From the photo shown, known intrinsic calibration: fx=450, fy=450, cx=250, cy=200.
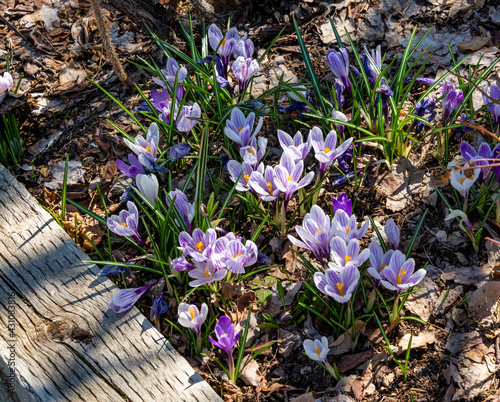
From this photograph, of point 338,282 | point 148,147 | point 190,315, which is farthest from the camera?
point 148,147

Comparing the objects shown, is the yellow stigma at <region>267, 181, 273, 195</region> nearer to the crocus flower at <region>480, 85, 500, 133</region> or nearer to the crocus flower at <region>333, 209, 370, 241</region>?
the crocus flower at <region>333, 209, 370, 241</region>

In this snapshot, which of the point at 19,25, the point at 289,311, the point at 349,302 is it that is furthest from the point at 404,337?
the point at 19,25

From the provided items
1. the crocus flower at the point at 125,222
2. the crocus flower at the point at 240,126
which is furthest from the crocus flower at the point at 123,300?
the crocus flower at the point at 240,126

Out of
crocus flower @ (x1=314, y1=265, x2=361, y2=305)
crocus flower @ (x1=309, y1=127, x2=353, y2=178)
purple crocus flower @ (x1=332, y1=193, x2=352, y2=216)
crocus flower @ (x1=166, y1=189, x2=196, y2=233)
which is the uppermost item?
crocus flower @ (x1=166, y1=189, x2=196, y2=233)

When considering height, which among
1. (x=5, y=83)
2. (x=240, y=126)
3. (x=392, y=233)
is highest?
(x=5, y=83)

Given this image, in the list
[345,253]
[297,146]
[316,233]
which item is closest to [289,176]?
[297,146]

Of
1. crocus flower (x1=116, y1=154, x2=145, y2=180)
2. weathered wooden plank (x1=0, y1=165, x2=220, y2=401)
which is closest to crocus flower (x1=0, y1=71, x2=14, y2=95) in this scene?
weathered wooden plank (x1=0, y1=165, x2=220, y2=401)

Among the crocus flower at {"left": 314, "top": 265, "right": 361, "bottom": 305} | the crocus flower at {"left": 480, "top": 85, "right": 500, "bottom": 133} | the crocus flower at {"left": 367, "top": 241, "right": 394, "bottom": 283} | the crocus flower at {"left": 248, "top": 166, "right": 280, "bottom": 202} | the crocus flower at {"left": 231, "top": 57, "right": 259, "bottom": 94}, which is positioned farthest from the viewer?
the crocus flower at {"left": 231, "top": 57, "right": 259, "bottom": 94}

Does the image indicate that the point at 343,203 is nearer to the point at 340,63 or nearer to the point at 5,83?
the point at 340,63
